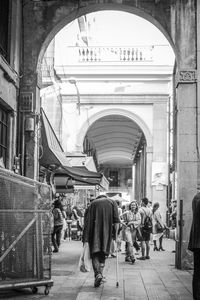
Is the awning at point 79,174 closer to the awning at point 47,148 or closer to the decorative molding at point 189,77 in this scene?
the awning at point 47,148

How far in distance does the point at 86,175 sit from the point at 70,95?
1381 cm

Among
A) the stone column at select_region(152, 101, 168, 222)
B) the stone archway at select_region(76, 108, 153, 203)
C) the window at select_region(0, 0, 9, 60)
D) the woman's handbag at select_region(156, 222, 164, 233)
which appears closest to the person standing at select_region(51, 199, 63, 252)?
the woman's handbag at select_region(156, 222, 164, 233)

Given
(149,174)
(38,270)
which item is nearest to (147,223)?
(38,270)

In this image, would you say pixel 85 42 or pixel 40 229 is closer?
pixel 40 229

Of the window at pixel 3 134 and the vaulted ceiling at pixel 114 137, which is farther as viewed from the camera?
the vaulted ceiling at pixel 114 137

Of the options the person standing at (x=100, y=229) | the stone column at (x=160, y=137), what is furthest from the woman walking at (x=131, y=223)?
the stone column at (x=160, y=137)

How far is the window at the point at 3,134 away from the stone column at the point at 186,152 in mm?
3884

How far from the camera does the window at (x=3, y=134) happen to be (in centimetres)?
1248

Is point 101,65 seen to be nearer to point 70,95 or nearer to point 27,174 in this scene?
point 70,95

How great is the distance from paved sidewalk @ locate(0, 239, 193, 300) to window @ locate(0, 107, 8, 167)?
2744 mm

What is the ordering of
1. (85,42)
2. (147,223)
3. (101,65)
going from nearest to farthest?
(147,223) → (101,65) → (85,42)

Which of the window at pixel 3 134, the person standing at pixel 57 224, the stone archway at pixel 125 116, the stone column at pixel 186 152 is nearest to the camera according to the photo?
the window at pixel 3 134

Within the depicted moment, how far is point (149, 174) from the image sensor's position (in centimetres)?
2994

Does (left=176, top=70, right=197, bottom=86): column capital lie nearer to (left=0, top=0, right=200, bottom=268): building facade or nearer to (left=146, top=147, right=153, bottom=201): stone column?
(left=0, top=0, right=200, bottom=268): building facade
